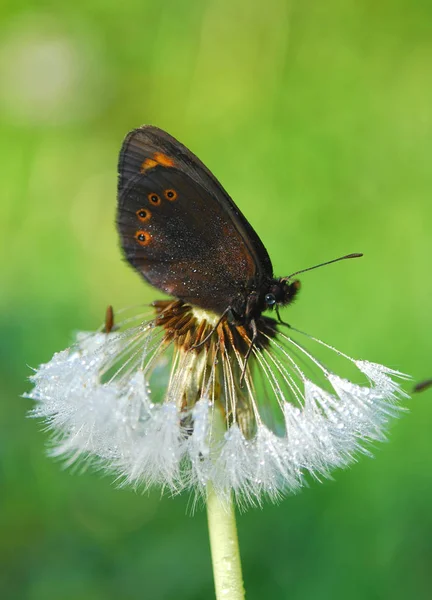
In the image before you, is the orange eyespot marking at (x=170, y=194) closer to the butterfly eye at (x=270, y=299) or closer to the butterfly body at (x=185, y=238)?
the butterfly body at (x=185, y=238)

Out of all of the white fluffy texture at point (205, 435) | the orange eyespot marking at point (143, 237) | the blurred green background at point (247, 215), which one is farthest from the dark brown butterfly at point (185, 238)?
the blurred green background at point (247, 215)

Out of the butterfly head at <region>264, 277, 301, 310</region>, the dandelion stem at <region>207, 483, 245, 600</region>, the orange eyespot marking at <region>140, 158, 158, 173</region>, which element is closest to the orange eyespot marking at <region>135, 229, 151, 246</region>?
the orange eyespot marking at <region>140, 158, 158, 173</region>

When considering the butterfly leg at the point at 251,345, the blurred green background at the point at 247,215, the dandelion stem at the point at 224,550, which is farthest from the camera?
the blurred green background at the point at 247,215

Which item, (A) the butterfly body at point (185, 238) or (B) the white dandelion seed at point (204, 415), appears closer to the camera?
(B) the white dandelion seed at point (204, 415)

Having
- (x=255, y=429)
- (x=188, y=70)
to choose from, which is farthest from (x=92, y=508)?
(x=188, y=70)

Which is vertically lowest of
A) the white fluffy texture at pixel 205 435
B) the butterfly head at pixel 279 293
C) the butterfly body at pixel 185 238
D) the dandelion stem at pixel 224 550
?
the dandelion stem at pixel 224 550

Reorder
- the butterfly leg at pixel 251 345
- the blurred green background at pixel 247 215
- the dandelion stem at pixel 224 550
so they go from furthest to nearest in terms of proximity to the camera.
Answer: the blurred green background at pixel 247 215 < the butterfly leg at pixel 251 345 < the dandelion stem at pixel 224 550
